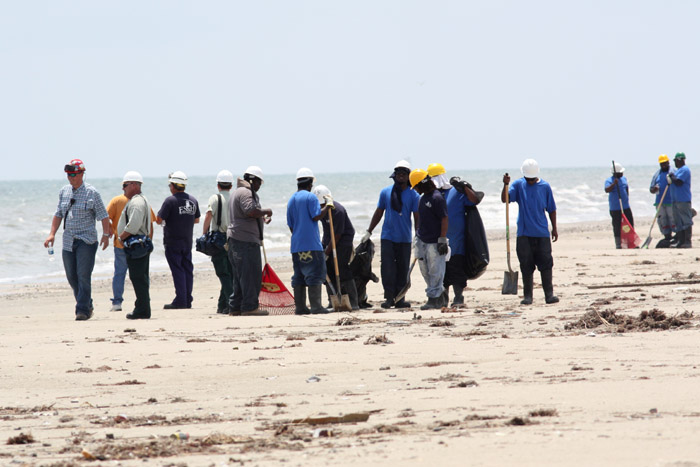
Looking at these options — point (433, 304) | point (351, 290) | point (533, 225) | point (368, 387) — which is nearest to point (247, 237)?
point (351, 290)

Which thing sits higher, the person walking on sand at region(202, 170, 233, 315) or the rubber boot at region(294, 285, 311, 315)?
the person walking on sand at region(202, 170, 233, 315)

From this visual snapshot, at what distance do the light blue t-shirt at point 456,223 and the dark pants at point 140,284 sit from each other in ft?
11.4

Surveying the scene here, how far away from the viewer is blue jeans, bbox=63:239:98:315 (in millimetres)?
10336

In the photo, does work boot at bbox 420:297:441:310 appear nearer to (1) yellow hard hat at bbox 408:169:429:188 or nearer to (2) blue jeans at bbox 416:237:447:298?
(2) blue jeans at bbox 416:237:447:298

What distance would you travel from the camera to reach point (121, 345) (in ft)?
27.4

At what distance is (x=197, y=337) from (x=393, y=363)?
262 centimetres

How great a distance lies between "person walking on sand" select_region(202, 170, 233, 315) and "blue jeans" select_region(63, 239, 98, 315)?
1571 mm

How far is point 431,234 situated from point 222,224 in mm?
2635

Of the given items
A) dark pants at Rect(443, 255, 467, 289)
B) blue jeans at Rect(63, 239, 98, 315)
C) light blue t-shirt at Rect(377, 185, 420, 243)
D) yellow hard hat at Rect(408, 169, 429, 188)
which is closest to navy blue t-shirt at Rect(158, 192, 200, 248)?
blue jeans at Rect(63, 239, 98, 315)

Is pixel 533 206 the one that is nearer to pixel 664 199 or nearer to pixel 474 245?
pixel 474 245

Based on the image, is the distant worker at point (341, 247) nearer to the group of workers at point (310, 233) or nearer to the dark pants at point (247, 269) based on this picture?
the group of workers at point (310, 233)

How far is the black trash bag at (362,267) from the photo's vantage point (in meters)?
11.4

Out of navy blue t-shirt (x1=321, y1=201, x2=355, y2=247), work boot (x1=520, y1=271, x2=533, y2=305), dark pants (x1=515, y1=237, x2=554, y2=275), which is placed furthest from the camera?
navy blue t-shirt (x1=321, y1=201, x2=355, y2=247)

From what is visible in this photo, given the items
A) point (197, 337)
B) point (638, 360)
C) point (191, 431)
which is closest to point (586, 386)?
point (638, 360)
